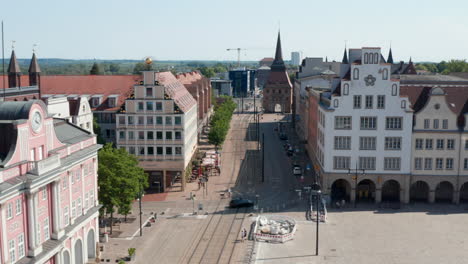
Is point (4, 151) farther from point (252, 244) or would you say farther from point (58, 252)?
point (252, 244)

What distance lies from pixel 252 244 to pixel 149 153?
31721 mm

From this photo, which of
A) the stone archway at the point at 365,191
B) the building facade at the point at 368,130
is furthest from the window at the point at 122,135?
the stone archway at the point at 365,191

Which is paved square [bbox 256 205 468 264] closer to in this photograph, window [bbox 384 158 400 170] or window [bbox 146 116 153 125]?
window [bbox 384 158 400 170]

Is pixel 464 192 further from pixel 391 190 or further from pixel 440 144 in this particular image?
pixel 391 190

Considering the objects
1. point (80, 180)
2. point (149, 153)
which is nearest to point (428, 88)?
point (149, 153)

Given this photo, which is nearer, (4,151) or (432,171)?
(4,151)

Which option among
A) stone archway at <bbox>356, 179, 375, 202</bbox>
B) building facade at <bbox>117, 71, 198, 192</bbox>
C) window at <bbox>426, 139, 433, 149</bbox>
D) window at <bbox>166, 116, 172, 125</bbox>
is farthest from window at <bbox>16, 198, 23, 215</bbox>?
window at <bbox>426, 139, 433, 149</bbox>

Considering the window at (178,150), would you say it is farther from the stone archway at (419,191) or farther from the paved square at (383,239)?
the stone archway at (419,191)

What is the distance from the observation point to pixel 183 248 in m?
59.9

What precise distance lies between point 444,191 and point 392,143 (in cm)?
1210

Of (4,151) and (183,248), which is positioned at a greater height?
(4,151)

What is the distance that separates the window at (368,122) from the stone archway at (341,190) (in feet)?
29.4

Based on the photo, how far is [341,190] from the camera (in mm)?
84312

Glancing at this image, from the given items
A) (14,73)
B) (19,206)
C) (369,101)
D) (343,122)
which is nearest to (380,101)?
(369,101)
